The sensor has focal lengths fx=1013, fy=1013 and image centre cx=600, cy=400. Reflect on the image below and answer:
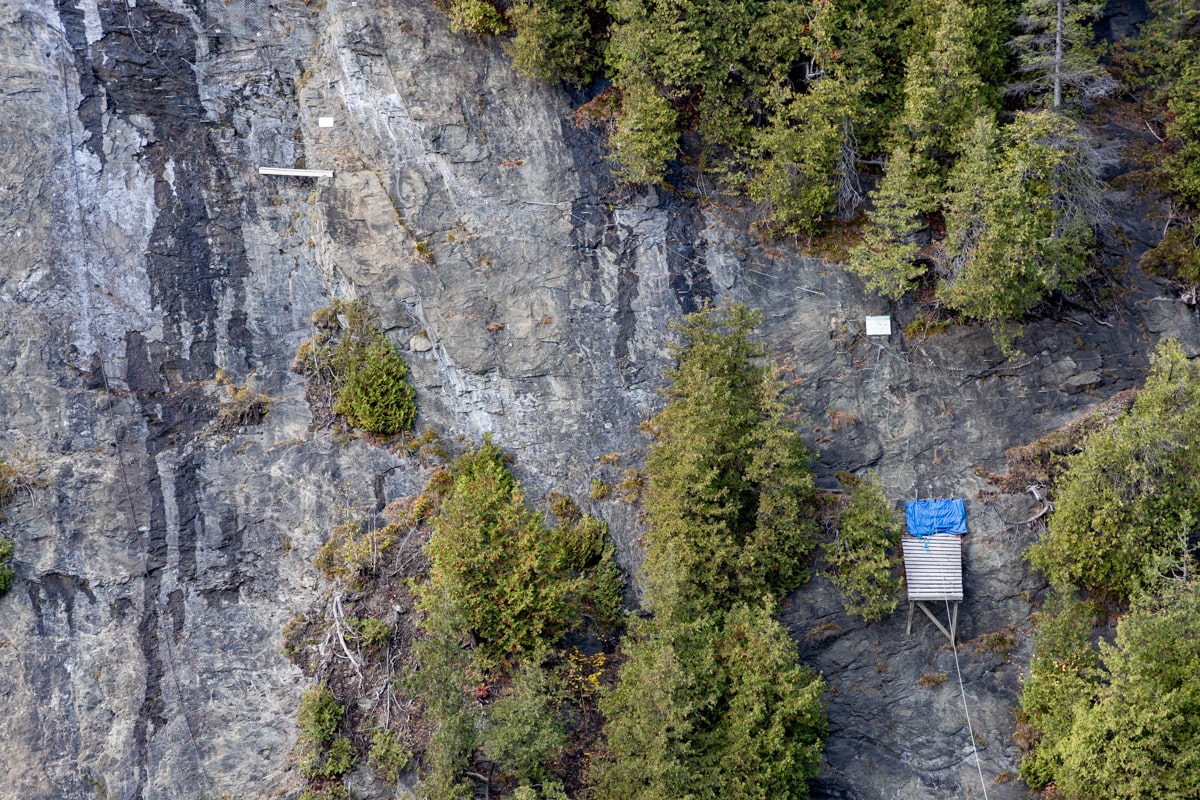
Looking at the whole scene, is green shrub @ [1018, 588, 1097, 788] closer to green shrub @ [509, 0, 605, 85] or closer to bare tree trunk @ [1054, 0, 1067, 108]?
bare tree trunk @ [1054, 0, 1067, 108]

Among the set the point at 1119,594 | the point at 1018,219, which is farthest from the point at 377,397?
the point at 1119,594

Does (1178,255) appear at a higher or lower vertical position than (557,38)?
lower

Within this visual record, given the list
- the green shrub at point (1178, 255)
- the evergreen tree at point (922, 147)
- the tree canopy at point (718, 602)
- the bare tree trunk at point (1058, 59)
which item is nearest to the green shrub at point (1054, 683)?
the tree canopy at point (718, 602)

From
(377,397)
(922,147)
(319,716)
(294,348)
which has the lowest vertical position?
(319,716)

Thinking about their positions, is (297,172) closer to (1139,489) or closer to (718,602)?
(718,602)

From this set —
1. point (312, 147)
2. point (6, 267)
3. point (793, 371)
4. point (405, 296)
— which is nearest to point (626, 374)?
point (793, 371)
